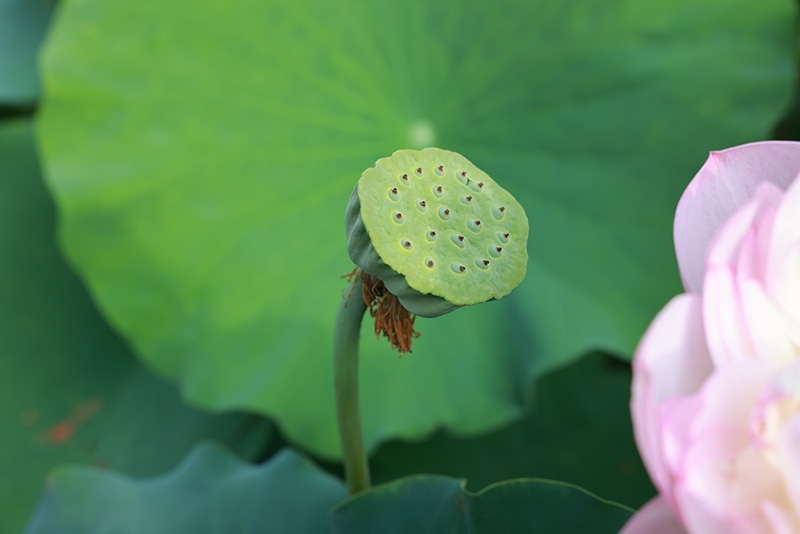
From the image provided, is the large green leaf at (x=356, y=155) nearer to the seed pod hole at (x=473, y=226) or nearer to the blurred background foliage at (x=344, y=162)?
the blurred background foliage at (x=344, y=162)

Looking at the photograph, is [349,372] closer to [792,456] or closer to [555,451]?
[792,456]

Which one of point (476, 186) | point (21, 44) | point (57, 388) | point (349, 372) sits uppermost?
point (476, 186)

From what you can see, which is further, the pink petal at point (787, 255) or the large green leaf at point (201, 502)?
the large green leaf at point (201, 502)

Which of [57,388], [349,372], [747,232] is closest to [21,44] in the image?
[57,388]

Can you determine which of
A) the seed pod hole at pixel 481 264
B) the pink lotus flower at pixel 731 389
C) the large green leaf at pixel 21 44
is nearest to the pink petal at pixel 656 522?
the pink lotus flower at pixel 731 389

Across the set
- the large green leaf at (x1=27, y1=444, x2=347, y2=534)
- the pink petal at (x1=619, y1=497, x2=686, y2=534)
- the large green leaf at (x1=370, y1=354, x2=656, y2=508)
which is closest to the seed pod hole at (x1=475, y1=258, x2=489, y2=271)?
the pink petal at (x1=619, y1=497, x2=686, y2=534)
